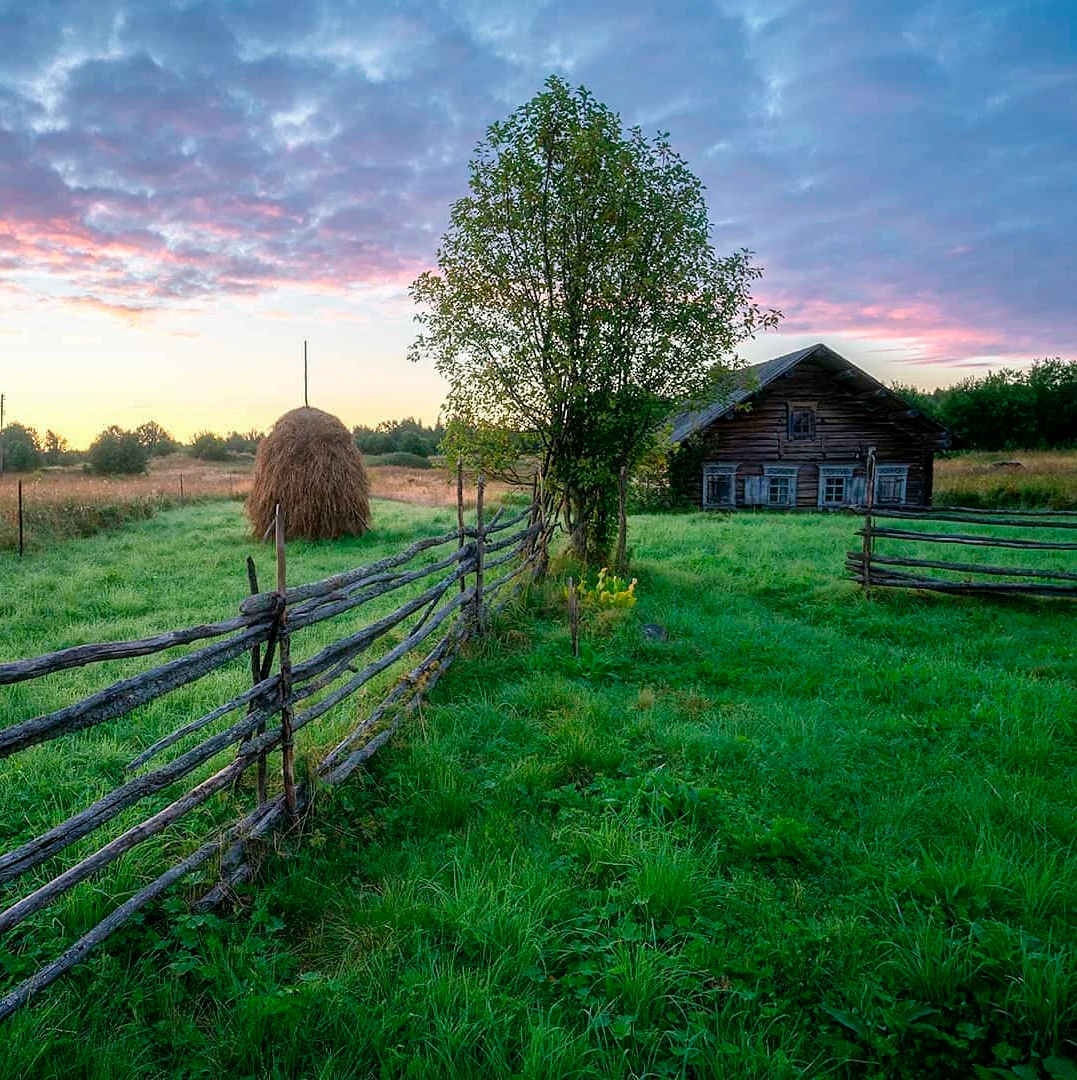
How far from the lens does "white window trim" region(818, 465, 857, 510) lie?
21641 mm

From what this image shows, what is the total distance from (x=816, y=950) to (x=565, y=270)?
8493 millimetres

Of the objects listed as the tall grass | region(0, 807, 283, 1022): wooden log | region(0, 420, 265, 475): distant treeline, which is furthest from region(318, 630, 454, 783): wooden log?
region(0, 420, 265, 475): distant treeline

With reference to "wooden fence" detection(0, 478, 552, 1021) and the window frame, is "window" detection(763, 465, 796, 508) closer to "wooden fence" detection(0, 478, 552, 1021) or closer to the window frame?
the window frame

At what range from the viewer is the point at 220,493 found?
25562 millimetres

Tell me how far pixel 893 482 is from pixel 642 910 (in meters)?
22.1

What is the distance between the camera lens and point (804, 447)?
21.5m

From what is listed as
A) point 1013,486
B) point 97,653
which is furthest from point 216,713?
point 1013,486

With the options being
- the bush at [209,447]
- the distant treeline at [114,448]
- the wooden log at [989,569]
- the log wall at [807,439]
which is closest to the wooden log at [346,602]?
the wooden log at [989,569]

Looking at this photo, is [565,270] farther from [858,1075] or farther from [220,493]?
[220,493]

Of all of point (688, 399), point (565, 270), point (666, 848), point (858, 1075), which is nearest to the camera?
point (858, 1075)

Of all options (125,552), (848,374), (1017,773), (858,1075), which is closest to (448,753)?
(858,1075)

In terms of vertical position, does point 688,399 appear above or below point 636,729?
above

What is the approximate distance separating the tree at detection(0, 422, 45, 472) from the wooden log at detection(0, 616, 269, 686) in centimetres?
4559

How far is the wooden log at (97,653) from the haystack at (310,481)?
12.5m
